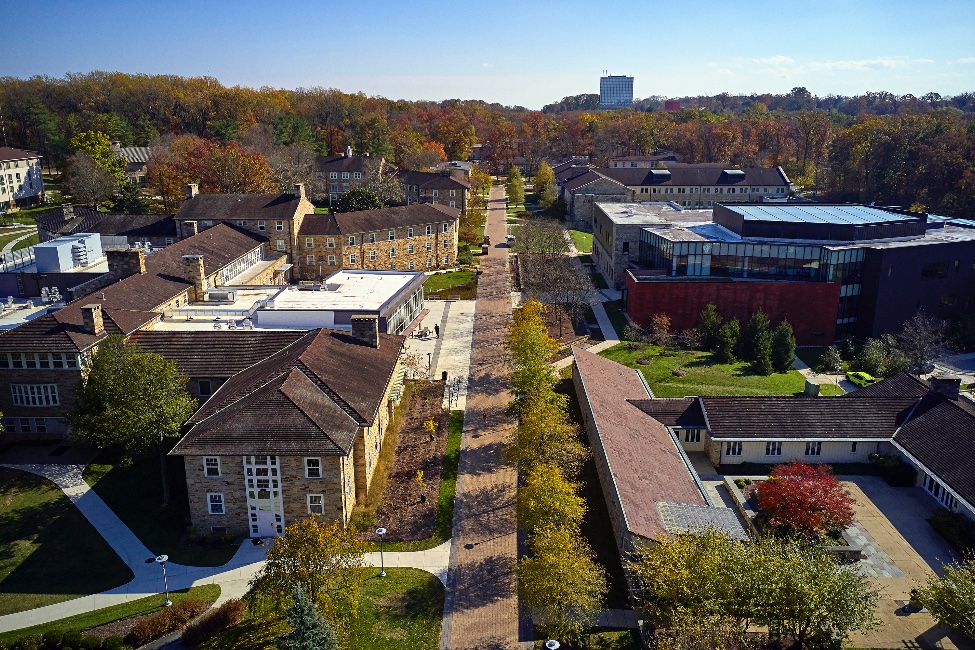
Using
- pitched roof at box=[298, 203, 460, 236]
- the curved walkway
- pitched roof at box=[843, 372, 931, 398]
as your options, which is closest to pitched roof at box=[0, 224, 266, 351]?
pitched roof at box=[298, 203, 460, 236]

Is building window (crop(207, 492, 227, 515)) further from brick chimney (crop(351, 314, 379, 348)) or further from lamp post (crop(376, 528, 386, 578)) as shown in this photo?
brick chimney (crop(351, 314, 379, 348))

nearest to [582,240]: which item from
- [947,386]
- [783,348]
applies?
[783,348]

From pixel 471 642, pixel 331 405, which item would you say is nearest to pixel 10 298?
pixel 331 405

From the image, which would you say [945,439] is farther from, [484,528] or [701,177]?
[701,177]

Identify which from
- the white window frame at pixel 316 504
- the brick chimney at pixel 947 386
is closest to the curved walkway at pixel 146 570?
the white window frame at pixel 316 504

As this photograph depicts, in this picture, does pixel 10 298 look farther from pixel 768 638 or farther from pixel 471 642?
pixel 768 638

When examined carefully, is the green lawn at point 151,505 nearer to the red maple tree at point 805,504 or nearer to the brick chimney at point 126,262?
the brick chimney at point 126,262
